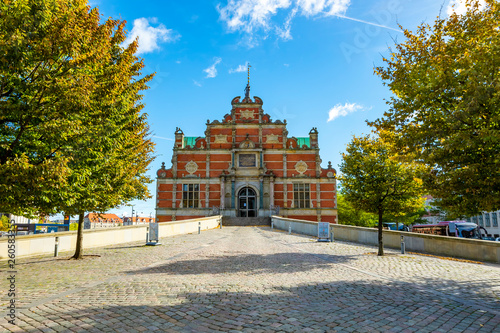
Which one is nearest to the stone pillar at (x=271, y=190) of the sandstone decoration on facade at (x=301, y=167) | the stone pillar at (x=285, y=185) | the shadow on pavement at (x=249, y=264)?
the stone pillar at (x=285, y=185)

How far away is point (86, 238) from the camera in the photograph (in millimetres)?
14102

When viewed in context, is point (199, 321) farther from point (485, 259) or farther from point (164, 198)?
point (164, 198)

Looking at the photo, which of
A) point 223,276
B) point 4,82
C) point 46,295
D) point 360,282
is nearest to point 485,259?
point 360,282

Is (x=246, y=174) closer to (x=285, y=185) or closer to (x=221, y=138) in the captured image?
(x=285, y=185)

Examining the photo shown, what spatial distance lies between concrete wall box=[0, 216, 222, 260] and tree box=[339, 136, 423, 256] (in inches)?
471

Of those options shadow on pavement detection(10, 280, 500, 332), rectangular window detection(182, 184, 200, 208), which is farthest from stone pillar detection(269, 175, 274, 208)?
shadow on pavement detection(10, 280, 500, 332)

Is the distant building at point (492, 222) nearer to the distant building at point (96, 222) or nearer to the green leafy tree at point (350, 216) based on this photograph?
the green leafy tree at point (350, 216)

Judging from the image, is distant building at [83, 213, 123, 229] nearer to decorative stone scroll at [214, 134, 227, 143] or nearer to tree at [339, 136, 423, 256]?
tree at [339, 136, 423, 256]

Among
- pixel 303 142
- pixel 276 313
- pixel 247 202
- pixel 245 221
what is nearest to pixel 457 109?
pixel 276 313

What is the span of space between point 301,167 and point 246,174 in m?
7.24

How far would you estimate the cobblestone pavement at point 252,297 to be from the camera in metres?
4.39

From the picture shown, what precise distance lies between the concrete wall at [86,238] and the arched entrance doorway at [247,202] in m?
14.9

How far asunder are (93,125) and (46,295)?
4397 mm

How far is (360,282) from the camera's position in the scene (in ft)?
23.9
